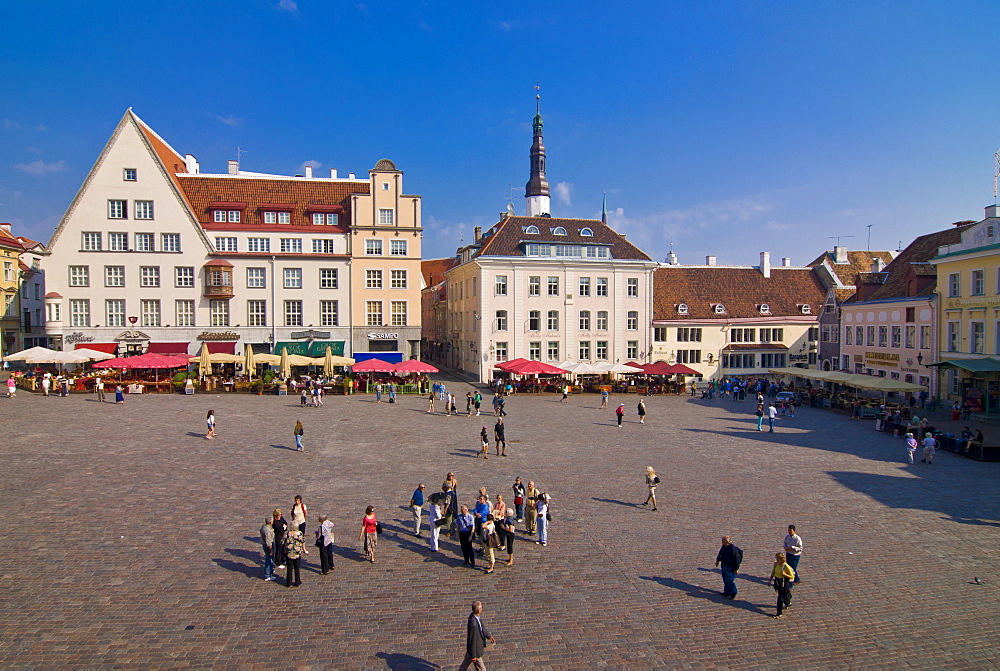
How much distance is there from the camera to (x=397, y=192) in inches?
2051

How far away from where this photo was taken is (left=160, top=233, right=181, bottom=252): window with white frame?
1916 inches

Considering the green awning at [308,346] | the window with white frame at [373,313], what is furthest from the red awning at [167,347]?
the window with white frame at [373,313]

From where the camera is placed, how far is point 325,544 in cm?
1286

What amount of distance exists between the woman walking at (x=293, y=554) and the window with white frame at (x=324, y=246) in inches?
1654

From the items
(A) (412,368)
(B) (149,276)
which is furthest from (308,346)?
(A) (412,368)

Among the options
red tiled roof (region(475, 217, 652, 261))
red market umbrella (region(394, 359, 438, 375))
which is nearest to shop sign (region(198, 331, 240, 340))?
red market umbrella (region(394, 359, 438, 375))

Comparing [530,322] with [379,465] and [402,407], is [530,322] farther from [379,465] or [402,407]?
[379,465]

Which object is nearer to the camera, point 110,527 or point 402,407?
point 110,527

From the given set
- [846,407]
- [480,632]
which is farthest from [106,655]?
[846,407]

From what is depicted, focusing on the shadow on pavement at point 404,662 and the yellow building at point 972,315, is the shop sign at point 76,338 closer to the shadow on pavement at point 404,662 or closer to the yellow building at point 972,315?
the shadow on pavement at point 404,662

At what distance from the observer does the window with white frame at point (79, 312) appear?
1860 inches

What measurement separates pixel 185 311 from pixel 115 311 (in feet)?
16.7

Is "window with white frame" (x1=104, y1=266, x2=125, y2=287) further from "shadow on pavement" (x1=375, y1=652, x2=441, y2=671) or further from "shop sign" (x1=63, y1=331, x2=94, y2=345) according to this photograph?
"shadow on pavement" (x1=375, y1=652, x2=441, y2=671)

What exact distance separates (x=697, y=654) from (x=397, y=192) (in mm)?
47159
